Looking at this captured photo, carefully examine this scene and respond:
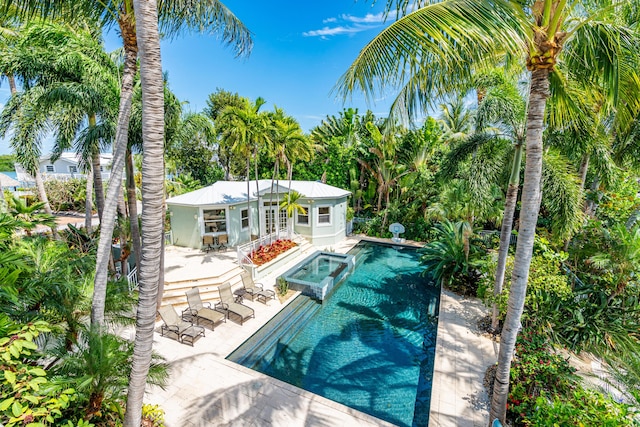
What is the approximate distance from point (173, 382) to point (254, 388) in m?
2.03

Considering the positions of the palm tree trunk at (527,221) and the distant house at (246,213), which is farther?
the distant house at (246,213)

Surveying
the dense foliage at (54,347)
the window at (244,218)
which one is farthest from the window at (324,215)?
the dense foliage at (54,347)

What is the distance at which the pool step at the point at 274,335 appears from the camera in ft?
25.7

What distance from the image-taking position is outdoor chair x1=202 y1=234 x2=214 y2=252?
15.5 m

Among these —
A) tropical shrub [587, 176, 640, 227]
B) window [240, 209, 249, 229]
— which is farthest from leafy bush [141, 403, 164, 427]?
tropical shrub [587, 176, 640, 227]

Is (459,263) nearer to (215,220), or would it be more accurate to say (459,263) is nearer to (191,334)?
(191,334)

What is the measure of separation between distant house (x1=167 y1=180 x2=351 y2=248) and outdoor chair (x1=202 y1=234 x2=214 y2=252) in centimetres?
24

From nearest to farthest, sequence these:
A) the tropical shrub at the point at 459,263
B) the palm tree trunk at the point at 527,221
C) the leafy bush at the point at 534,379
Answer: the palm tree trunk at the point at 527,221 → the leafy bush at the point at 534,379 → the tropical shrub at the point at 459,263

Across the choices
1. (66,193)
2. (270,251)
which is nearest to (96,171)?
(270,251)

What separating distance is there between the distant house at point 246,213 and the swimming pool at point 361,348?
6.91 metres

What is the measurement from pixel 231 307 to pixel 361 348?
4697 mm

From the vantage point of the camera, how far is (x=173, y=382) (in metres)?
6.70

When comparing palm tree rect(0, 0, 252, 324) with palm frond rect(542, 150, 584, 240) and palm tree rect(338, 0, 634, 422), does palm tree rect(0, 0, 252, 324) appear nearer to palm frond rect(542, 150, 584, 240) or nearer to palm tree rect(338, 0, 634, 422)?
palm tree rect(338, 0, 634, 422)

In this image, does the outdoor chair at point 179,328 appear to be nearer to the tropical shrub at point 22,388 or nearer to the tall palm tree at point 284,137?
the tropical shrub at point 22,388
